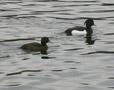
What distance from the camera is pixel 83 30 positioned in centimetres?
2705

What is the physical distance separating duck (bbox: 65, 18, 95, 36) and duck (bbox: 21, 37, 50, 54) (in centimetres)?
278

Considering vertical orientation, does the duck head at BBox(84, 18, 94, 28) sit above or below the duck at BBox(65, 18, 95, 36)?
above

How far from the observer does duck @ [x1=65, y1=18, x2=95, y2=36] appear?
26.0 meters

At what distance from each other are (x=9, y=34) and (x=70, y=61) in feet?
20.0

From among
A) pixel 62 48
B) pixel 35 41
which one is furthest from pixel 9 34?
pixel 62 48

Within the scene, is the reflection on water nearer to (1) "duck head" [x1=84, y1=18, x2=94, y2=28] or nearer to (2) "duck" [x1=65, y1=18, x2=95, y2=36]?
(2) "duck" [x1=65, y1=18, x2=95, y2=36]

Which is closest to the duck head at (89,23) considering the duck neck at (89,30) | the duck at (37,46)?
the duck neck at (89,30)

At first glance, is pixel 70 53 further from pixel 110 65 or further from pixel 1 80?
pixel 1 80

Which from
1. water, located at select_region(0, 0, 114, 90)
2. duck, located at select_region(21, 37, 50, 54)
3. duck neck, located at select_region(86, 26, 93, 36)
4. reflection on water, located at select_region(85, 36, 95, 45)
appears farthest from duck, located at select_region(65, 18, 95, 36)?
duck, located at select_region(21, 37, 50, 54)

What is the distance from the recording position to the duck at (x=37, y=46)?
73.4 ft

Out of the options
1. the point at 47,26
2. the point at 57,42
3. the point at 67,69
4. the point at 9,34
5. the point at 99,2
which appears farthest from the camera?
the point at 99,2

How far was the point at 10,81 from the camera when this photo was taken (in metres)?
17.8

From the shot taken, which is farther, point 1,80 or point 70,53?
point 70,53

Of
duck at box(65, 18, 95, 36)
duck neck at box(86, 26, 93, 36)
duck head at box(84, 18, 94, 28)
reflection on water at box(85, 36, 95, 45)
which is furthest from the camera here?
duck head at box(84, 18, 94, 28)
